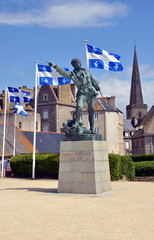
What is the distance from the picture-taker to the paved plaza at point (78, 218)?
20.2 ft

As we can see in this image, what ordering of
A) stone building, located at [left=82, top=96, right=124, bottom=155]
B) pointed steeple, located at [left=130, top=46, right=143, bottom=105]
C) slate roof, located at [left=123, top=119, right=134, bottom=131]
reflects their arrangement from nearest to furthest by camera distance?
1. stone building, located at [left=82, top=96, right=124, bottom=155]
2. slate roof, located at [left=123, top=119, right=134, bottom=131]
3. pointed steeple, located at [left=130, top=46, right=143, bottom=105]

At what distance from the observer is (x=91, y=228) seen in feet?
21.9

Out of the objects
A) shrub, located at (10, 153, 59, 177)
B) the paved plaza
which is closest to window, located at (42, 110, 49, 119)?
shrub, located at (10, 153, 59, 177)

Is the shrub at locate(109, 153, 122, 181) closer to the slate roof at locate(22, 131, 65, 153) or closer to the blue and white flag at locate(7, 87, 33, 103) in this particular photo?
the blue and white flag at locate(7, 87, 33, 103)

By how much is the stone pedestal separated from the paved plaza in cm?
122

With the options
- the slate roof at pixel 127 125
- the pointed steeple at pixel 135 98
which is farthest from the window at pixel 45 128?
the pointed steeple at pixel 135 98

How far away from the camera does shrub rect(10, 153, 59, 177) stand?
22797 mm

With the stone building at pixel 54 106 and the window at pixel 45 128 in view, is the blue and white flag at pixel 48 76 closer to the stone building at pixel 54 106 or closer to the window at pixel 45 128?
the stone building at pixel 54 106

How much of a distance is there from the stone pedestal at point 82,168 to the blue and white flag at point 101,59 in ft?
19.8

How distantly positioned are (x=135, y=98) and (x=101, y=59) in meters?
107

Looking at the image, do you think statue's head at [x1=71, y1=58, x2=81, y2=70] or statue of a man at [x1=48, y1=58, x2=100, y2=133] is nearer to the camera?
statue of a man at [x1=48, y1=58, x2=100, y2=133]

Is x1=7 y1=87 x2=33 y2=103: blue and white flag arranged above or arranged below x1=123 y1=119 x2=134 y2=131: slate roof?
below

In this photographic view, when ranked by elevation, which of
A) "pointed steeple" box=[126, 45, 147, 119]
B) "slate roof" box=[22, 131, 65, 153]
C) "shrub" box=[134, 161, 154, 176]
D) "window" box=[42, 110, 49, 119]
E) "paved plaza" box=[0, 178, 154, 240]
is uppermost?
"pointed steeple" box=[126, 45, 147, 119]

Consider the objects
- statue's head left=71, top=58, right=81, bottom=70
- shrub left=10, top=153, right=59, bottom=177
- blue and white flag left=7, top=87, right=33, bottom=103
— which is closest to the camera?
statue's head left=71, top=58, right=81, bottom=70
